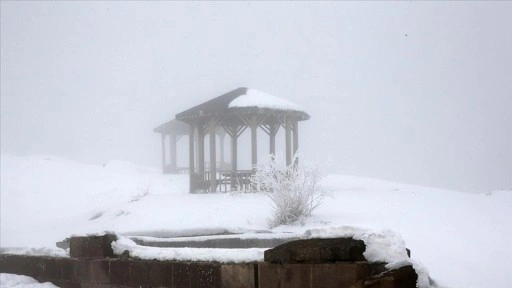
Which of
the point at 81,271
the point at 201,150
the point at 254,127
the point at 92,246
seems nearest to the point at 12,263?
the point at 81,271

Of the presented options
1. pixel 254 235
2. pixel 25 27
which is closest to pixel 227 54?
pixel 25 27

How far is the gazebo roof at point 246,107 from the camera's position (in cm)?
2152

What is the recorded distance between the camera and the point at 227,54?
572 feet

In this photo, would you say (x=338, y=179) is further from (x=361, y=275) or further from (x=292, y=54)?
(x=292, y=54)

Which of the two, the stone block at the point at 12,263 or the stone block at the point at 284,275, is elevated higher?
the stone block at the point at 284,275

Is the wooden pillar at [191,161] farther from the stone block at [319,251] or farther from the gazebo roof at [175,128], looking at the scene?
the stone block at [319,251]

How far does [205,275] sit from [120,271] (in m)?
1.43

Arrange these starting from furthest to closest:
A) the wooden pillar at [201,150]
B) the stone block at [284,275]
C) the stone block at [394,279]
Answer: the wooden pillar at [201,150] → the stone block at [284,275] → the stone block at [394,279]

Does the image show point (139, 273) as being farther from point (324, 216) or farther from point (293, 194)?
point (324, 216)

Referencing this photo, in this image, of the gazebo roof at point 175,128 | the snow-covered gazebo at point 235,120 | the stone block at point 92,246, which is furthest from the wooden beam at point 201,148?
the stone block at point 92,246

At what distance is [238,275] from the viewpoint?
5664mm

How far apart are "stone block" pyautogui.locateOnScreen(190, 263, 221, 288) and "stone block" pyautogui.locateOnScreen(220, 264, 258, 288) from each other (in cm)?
9

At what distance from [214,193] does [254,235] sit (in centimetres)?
1096

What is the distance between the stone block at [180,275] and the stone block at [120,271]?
783 millimetres
